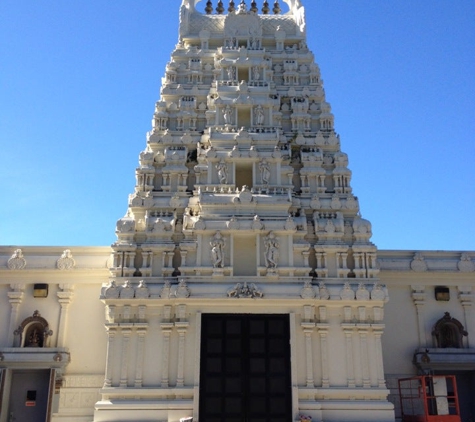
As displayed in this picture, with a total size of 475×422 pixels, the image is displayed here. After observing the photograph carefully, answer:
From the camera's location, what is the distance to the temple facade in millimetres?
20703

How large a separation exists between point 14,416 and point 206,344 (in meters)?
8.55

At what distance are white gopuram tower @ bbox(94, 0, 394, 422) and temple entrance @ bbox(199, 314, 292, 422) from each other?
37mm

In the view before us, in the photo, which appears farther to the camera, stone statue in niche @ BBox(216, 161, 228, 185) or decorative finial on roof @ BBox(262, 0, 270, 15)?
decorative finial on roof @ BBox(262, 0, 270, 15)

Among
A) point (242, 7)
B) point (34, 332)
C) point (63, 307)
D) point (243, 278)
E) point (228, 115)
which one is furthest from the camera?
point (242, 7)

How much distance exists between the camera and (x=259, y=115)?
26.4m

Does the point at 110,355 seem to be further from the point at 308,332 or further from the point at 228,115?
the point at 228,115

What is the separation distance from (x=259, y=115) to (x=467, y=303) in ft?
40.7

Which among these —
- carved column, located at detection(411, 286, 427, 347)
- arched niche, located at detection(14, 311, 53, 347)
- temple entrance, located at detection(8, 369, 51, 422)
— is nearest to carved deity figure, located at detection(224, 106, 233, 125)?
carved column, located at detection(411, 286, 427, 347)

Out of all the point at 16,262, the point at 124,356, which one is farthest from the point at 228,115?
the point at 124,356

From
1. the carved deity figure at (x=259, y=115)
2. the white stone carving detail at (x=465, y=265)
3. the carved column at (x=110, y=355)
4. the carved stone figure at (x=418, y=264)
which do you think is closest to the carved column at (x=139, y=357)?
the carved column at (x=110, y=355)

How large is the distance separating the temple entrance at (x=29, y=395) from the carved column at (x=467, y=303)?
17660 mm

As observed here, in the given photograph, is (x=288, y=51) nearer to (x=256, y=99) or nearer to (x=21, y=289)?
(x=256, y=99)

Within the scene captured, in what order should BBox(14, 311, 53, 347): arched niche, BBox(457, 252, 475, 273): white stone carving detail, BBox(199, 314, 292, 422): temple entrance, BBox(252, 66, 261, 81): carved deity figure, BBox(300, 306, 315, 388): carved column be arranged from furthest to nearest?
1. BBox(252, 66, 261, 81): carved deity figure
2. BBox(457, 252, 475, 273): white stone carving detail
3. BBox(14, 311, 53, 347): arched niche
4. BBox(300, 306, 315, 388): carved column
5. BBox(199, 314, 292, 422): temple entrance

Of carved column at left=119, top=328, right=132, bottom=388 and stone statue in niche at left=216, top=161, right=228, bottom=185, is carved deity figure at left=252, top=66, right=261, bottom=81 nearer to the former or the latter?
stone statue in niche at left=216, top=161, right=228, bottom=185
